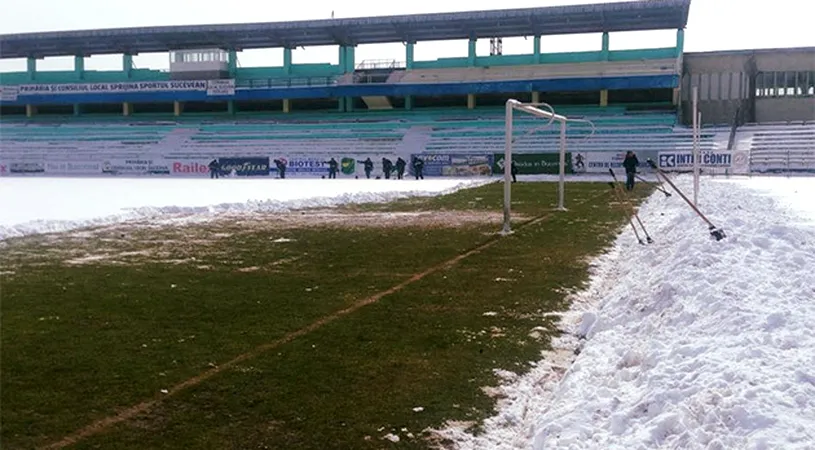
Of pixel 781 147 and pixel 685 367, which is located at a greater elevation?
pixel 781 147

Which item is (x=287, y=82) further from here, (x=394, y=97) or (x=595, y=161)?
(x=595, y=161)

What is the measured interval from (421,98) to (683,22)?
2157cm

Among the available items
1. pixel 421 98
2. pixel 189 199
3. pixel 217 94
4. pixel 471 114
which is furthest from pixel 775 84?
pixel 189 199

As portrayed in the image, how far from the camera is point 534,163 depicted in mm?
47531

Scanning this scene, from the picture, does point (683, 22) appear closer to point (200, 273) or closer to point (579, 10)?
point (579, 10)

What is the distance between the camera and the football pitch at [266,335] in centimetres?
434

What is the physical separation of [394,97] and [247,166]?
1848cm

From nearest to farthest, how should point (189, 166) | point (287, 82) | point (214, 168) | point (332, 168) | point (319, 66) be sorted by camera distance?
point (332, 168)
point (214, 168)
point (189, 166)
point (287, 82)
point (319, 66)

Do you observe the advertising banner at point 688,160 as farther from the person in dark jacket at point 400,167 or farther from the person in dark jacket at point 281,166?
the person in dark jacket at point 281,166

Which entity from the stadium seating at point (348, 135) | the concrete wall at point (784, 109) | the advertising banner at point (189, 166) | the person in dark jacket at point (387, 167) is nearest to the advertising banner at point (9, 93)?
the stadium seating at point (348, 135)

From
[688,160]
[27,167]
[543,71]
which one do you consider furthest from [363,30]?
[688,160]

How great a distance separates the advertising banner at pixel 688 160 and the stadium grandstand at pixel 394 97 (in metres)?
1.02

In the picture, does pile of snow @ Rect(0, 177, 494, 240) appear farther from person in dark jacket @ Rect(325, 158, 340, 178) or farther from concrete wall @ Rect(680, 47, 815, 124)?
concrete wall @ Rect(680, 47, 815, 124)

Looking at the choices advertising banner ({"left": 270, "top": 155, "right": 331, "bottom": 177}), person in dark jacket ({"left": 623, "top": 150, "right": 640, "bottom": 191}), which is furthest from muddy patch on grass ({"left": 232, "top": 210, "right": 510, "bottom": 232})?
advertising banner ({"left": 270, "top": 155, "right": 331, "bottom": 177})
